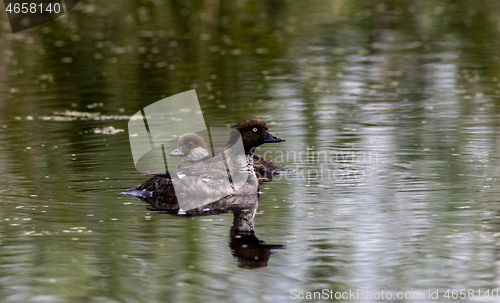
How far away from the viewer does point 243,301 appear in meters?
5.86

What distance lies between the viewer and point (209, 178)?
935cm

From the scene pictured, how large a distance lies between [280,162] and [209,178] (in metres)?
2.40

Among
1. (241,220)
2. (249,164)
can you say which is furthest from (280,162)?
(241,220)

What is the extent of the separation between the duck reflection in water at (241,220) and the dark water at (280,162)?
0.39 feet

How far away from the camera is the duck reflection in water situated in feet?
22.7

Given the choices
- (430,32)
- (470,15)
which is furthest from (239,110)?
(470,15)

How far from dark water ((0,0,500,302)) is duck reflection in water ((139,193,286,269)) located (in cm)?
12

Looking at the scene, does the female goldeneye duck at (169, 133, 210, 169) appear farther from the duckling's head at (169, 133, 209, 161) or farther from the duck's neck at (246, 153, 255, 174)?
the duck's neck at (246, 153, 255, 174)

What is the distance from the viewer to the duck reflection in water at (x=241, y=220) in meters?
6.92

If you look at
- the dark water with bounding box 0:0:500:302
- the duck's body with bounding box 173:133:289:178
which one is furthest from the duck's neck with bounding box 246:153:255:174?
the duck's body with bounding box 173:133:289:178

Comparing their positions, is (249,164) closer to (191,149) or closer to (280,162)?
(191,149)

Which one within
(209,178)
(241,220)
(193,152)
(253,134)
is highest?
(253,134)

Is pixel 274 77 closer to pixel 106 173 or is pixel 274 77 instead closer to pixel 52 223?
pixel 106 173

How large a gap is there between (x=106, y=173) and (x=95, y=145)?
7.35ft
